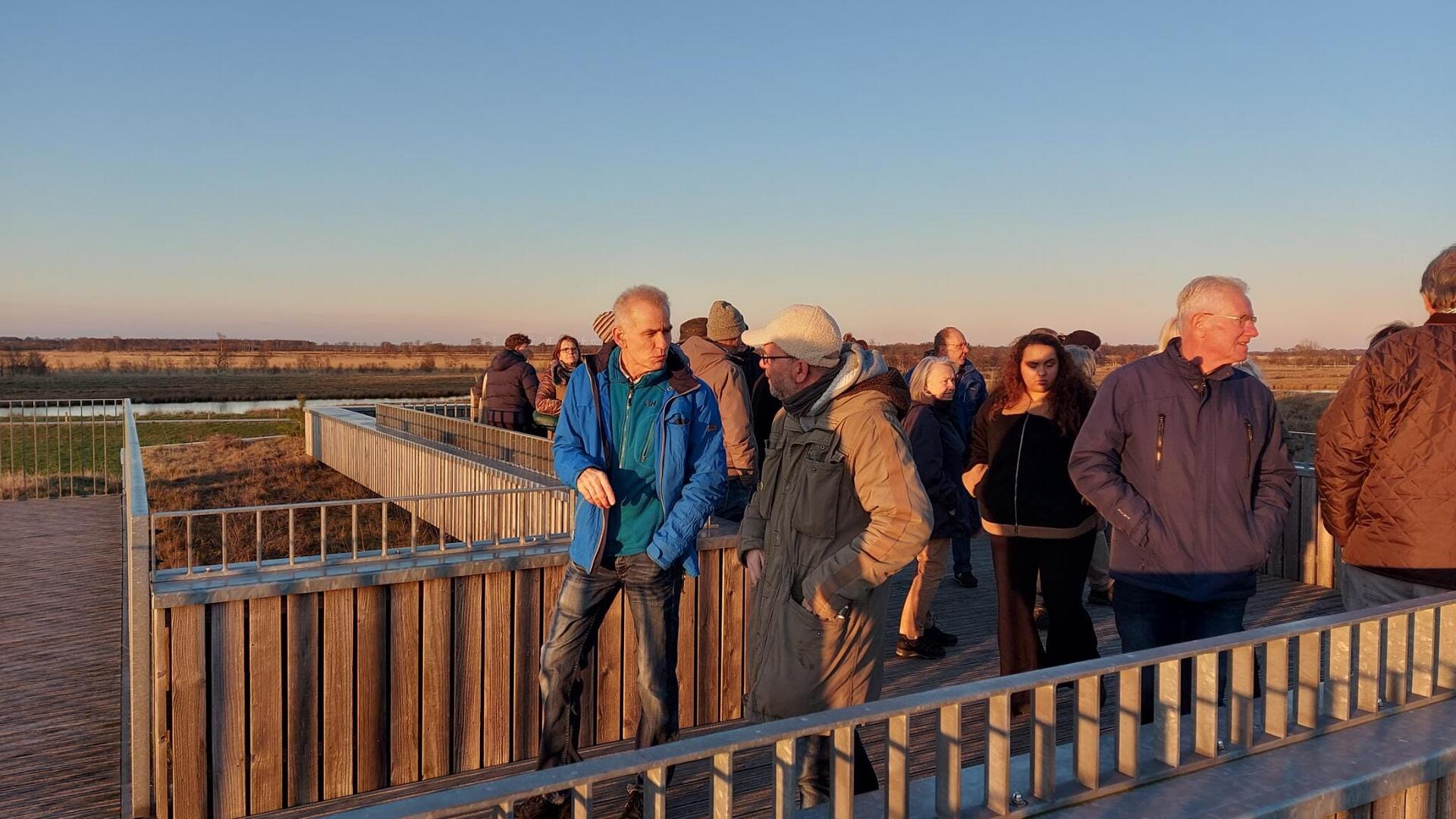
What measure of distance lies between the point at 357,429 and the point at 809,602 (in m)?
13.0

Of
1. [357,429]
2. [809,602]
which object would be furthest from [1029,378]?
[357,429]

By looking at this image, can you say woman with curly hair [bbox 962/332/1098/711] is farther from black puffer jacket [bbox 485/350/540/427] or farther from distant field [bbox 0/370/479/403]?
distant field [bbox 0/370/479/403]

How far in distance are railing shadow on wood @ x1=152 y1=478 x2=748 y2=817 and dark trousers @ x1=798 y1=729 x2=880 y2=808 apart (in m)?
1.07

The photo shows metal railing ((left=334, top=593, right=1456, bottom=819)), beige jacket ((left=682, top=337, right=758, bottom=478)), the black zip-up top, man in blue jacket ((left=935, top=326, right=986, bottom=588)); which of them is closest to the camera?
metal railing ((left=334, top=593, right=1456, bottom=819))

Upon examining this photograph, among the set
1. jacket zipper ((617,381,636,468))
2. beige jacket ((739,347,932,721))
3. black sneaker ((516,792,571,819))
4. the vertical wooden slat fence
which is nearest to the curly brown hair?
beige jacket ((739,347,932,721))

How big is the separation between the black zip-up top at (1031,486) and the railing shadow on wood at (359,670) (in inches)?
56.0

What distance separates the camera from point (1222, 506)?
137 inches

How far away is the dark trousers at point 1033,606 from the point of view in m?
4.59

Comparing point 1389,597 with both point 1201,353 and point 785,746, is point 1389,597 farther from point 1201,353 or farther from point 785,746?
point 785,746

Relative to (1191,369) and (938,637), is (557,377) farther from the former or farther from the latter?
(1191,369)

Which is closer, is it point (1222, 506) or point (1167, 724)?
point (1167, 724)

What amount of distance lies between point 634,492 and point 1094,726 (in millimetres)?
1813

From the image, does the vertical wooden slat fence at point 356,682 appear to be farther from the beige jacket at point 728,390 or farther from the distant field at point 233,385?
the distant field at point 233,385

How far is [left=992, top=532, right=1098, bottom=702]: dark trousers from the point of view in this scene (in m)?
4.59
